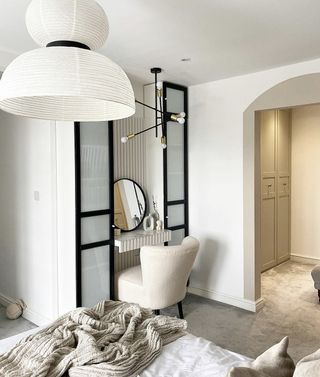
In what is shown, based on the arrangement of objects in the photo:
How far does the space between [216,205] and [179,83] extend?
1432 mm

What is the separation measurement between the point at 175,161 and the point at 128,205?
76cm

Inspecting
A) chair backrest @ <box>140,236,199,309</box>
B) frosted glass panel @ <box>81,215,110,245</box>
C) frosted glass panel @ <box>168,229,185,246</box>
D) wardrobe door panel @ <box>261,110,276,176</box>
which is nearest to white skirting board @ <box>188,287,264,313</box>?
frosted glass panel @ <box>168,229,185,246</box>

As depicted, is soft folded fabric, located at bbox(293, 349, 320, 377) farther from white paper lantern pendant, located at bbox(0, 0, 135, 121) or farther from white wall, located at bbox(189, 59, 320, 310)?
white wall, located at bbox(189, 59, 320, 310)

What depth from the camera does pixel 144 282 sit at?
295 cm

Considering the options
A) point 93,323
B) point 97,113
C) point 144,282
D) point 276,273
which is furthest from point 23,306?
point 276,273

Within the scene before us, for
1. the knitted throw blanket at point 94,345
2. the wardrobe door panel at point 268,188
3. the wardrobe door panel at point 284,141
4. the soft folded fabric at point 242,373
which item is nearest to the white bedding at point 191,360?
the knitted throw blanket at point 94,345

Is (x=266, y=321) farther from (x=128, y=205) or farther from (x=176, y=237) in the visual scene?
(x=128, y=205)

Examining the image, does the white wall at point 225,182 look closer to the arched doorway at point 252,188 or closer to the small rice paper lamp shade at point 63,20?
the arched doorway at point 252,188

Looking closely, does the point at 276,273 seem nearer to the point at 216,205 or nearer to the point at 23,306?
the point at 216,205

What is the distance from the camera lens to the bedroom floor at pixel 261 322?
2.79 metres

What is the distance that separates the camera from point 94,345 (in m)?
1.49

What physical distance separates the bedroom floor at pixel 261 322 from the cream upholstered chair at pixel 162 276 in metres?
0.44

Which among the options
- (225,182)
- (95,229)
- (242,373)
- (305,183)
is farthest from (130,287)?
(305,183)

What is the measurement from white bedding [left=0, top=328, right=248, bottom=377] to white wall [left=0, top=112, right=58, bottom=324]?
1.43 m
